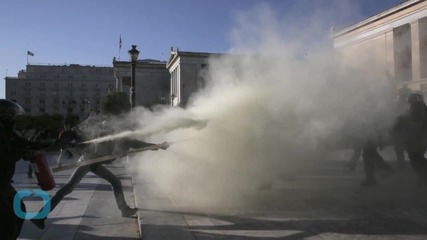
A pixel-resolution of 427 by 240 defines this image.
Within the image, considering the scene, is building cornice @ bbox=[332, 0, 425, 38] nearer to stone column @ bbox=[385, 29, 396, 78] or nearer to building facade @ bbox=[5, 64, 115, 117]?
stone column @ bbox=[385, 29, 396, 78]

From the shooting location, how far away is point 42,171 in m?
4.09

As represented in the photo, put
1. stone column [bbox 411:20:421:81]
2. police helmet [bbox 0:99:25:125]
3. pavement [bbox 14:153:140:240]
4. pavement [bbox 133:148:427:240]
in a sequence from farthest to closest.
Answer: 1. stone column [bbox 411:20:421:81]
2. pavement [bbox 14:153:140:240]
3. pavement [bbox 133:148:427:240]
4. police helmet [bbox 0:99:25:125]

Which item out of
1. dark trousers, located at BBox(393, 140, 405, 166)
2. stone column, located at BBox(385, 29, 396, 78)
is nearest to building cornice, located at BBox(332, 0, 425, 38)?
stone column, located at BBox(385, 29, 396, 78)

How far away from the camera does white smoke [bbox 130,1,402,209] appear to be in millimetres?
7023

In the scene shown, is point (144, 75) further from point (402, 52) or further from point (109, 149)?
point (109, 149)

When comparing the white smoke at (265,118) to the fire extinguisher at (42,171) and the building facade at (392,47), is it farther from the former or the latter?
the fire extinguisher at (42,171)

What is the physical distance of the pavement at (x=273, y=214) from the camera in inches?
200

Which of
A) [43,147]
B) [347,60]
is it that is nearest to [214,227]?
[43,147]

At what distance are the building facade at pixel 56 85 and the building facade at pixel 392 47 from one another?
9493 centimetres

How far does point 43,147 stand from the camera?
13.5 feet

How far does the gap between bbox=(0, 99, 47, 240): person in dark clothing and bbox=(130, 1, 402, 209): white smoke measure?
326 centimetres

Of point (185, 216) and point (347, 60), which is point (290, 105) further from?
point (185, 216)

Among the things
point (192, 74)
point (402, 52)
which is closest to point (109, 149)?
point (402, 52)

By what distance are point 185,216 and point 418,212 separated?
10.4 feet
